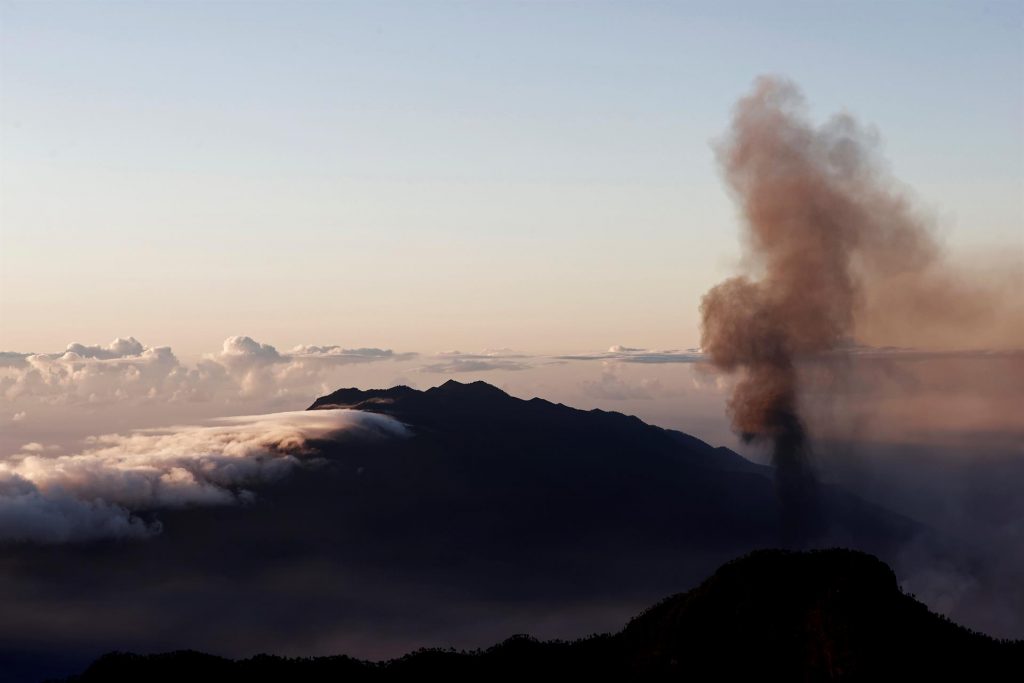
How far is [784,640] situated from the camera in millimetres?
154750

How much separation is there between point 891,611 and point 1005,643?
82.9 ft

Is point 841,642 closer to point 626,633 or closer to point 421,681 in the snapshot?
point 626,633

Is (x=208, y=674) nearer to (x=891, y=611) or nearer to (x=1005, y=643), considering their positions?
(x=891, y=611)

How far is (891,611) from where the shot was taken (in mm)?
156875

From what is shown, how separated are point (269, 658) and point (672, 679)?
77.8m

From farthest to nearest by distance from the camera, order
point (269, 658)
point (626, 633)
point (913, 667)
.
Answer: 1. point (269, 658)
2. point (626, 633)
3. point (913, 667)

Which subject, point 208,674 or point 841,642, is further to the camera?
point 208,674

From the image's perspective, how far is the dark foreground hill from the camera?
15038 cm

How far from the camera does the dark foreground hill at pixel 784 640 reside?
15038 centimetres

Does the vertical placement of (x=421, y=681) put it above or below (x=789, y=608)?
below

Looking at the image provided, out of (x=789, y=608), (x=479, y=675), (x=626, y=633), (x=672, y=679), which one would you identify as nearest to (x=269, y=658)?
(x=479, y=675)

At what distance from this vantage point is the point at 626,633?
180 m

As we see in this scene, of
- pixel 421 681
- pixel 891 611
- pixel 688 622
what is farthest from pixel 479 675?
pixel 891 611

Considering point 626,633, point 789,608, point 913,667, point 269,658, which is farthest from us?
point 269,658
